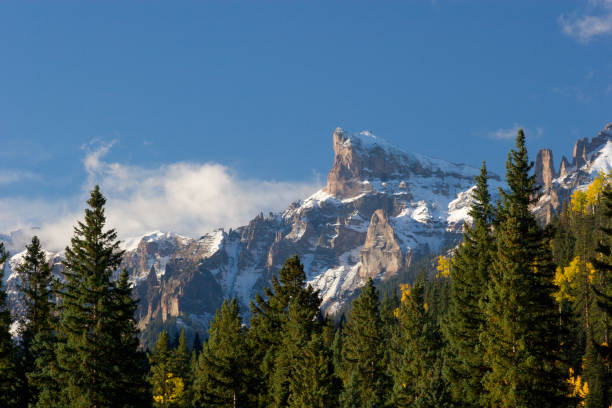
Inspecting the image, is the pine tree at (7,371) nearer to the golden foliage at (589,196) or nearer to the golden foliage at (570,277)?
the golden foliage at (570,277)

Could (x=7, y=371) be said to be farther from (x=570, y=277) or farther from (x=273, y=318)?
(x=570, y=277)

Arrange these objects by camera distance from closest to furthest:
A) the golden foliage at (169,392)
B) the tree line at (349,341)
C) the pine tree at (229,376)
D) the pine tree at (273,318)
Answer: the tree line at (349,341), the pine tree at (273,318), the pine tree at (229,376), the golden foliage at (169,392)

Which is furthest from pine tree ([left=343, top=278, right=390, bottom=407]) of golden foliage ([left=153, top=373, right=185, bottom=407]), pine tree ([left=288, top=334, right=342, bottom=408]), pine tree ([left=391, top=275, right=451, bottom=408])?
golden foliage ([left=153, top=373, right=185, bottom=407])

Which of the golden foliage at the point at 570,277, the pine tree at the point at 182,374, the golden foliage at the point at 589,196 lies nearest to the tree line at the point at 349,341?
the pine tree at the point at 182,374

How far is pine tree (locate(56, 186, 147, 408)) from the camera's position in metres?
34.4

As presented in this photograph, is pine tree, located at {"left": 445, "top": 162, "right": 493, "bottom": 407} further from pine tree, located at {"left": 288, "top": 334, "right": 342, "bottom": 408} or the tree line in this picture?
pine tree, located at {"left": 288, "top": 334, "right": 342, "bottom": 408}

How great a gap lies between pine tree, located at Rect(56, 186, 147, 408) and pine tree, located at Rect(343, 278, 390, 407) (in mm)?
18753

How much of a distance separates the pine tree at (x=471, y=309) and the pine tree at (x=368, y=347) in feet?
22.7

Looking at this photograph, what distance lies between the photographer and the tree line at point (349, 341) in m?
30.9

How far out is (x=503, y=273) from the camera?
32.0m

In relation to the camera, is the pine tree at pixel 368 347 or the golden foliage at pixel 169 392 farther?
the golden foliage at pixel 169 392

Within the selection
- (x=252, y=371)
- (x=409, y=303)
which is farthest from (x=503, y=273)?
(x=252, y=371)

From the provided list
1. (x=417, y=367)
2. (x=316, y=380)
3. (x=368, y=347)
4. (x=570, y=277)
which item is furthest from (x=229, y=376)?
(x=570, y=277)

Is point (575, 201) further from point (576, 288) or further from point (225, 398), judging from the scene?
point (225, 398)
